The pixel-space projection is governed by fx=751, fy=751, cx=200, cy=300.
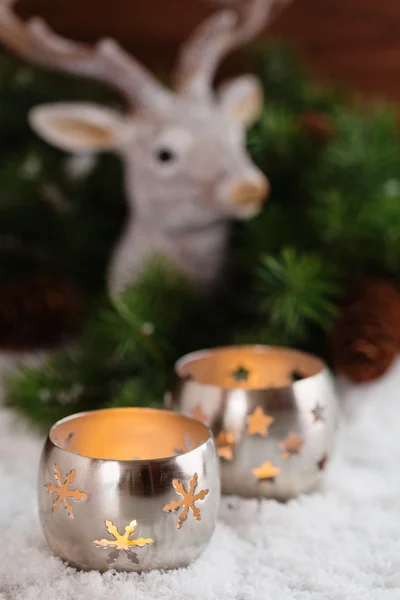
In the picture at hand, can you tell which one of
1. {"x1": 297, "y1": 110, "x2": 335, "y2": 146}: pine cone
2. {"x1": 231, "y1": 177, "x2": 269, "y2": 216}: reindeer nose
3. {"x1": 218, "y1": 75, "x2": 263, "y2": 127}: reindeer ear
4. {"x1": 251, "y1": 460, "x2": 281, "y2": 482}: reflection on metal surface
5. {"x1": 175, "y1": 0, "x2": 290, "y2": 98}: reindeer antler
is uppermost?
{"x1": 175, "y1": 0, "x2": 290, "y2": 98}: reindeer antler

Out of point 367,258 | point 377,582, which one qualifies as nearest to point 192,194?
point 367,258

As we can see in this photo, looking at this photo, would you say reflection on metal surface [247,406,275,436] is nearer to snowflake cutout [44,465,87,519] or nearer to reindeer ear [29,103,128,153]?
snowflake cutout [44,465,87,519]

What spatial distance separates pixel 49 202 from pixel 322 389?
47cm

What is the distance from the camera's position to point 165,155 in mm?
716

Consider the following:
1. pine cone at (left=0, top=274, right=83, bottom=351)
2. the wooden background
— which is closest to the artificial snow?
pine cone at (left=0, top=274, right=83, bottom=351)

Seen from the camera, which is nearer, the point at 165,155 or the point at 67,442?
the point at 67,442

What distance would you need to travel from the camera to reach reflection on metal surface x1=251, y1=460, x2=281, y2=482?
1.60 ft

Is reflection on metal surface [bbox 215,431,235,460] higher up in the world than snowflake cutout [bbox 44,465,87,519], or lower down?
lower down

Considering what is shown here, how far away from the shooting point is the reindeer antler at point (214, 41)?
758 millimetres

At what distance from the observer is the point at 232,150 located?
0.71 metres

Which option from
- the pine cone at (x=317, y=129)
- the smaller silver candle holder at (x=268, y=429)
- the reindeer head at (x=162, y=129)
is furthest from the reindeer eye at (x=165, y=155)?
the smaller silver candle holder at (x=268, y=429)

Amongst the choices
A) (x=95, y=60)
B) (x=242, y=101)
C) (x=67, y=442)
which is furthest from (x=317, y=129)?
(x=67, y=442)

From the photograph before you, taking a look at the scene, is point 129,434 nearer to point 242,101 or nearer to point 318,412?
point 318,412

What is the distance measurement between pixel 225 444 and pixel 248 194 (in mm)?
262
